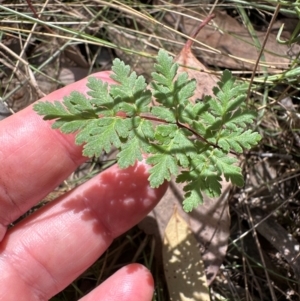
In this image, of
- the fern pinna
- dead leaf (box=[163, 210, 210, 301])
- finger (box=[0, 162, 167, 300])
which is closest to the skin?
finger (box=[0, 162, 167, 300])

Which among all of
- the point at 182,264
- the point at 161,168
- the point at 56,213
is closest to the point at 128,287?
the point at 182,264

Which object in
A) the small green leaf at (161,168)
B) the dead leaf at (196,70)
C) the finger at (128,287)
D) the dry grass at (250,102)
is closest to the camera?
the small green leaf at (161,168)

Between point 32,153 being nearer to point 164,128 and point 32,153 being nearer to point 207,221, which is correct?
point 164,128

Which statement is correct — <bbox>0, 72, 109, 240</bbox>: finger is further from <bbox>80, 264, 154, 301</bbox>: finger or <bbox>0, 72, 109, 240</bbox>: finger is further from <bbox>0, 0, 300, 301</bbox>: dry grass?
<bbox>80, 264, 154, 301</bbox>: finger

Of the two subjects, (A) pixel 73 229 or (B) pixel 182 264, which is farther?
(B) pixel 182 264

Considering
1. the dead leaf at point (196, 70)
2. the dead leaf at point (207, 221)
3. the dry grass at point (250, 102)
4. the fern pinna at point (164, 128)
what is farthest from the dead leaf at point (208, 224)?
the fern pinna at point (164, 128)

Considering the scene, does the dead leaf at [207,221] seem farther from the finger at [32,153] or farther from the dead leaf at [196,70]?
the finger at [32,153]

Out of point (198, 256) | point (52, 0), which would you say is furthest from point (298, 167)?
point (52, 0)
